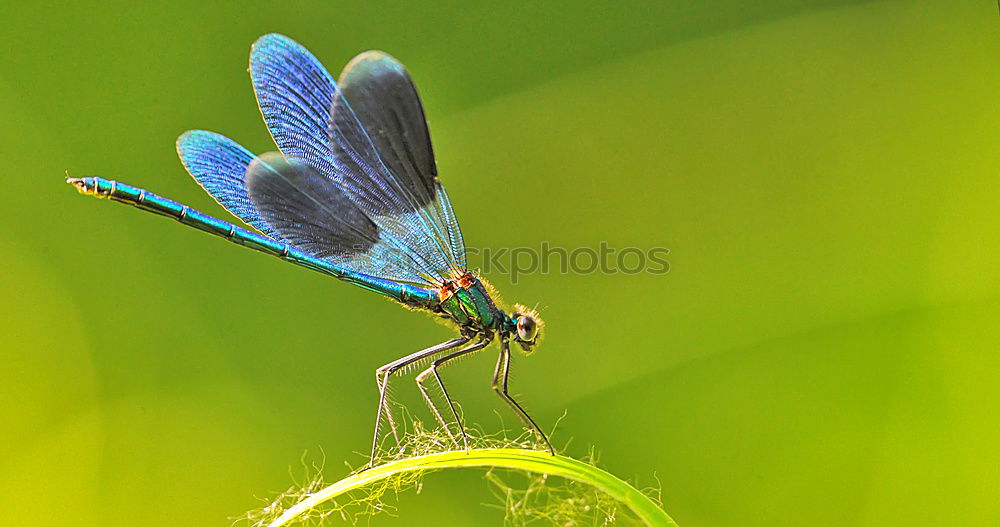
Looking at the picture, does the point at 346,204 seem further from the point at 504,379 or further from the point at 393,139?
the point at 504,379

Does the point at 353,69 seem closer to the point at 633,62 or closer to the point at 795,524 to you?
the point at 633,62

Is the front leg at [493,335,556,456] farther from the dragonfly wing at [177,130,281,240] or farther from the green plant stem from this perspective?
the dragonfly wing at [177,130,281,240]

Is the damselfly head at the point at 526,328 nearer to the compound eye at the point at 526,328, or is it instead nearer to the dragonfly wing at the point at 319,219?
the compound eye at the point at 526,328

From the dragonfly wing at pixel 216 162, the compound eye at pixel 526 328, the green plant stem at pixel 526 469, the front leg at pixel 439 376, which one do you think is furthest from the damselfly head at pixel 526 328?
the dragonfly wing at pixel 216 162

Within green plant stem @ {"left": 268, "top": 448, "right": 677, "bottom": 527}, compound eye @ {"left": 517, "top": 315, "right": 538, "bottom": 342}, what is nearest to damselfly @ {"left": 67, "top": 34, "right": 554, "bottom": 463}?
compound eye @ {"left": 517, "top": 315, "right": 538, "bottom": 342}

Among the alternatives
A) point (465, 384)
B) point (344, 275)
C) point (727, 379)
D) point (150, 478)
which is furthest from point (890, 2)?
point (150, 478)

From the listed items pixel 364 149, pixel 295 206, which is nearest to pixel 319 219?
pixel 295 206

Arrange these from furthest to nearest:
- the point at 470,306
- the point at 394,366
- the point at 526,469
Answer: the point at 470,306 → the point at 394,366 → the point at 526,469
